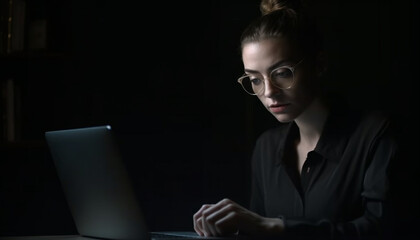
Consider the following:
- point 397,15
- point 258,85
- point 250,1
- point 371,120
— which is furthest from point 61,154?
point 397,15

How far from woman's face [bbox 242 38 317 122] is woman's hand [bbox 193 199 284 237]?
0.36 meters

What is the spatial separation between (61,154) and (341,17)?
5.87ft

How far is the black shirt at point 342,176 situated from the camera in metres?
1.63

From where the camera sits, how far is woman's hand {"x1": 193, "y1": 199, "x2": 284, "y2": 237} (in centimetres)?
142

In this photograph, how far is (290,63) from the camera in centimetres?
175

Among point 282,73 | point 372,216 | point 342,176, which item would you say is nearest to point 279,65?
point 282,73

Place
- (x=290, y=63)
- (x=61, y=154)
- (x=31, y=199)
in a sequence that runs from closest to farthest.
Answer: (x=61, y=154)
(x=290, y=63)
(x=31, y=199)

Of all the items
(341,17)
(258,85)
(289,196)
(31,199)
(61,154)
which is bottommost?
(31,199)

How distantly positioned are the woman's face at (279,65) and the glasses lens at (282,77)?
0.04 ft

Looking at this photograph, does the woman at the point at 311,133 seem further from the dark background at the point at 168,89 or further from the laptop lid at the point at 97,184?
the dark background at the point at 168,89

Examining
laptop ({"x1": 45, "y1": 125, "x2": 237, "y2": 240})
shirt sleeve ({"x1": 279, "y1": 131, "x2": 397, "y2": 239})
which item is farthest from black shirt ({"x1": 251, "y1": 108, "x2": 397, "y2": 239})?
laptop ({"x1": 45, "y1": 125, "x2": 237, "y2": 240})

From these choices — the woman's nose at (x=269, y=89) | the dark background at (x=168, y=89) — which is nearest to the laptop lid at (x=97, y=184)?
the woman's nose at (x=269, y=89)

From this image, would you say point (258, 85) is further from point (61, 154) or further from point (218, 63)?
point (218, 63)

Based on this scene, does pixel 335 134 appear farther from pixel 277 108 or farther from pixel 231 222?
pixel 231 222
